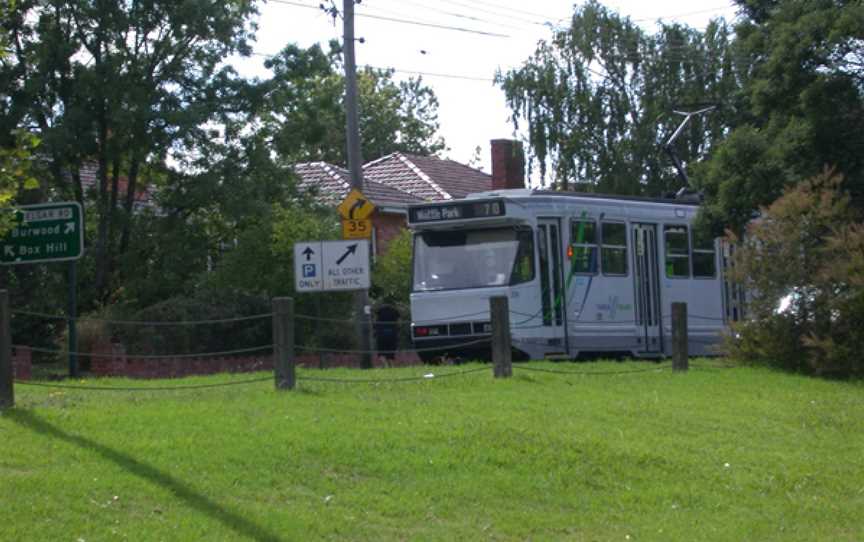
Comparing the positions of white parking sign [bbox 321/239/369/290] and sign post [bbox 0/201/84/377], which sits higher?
sign post [bbox 0/201/84/377]

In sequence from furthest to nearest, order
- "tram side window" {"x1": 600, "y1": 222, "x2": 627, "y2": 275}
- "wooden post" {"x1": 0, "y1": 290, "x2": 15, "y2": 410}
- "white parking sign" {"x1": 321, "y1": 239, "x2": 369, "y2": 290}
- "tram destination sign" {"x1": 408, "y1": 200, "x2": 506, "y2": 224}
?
"tram side window" {"x1": 600, "y1": 222, "x2": 627, "y2": 275} < "tram destination sign" {"x1": 408, "y1": 200, "x2": 506, "y2": 224} < "white parking sign" {"x1": 321, "y1": 239, "x2": 369, "y2": 290} < "wooden post" {"x1": 0, "y1": 290, "x2": 15, "y2": 410}

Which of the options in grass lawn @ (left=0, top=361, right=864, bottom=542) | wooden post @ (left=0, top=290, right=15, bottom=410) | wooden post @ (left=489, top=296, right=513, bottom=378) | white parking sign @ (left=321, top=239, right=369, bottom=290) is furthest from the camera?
white parking sign @ (left=321, top=239, right=369, bottom=290)

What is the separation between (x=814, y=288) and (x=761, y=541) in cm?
1009

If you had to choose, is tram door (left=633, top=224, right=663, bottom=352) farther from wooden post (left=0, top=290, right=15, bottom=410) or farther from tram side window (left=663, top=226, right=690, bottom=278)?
wooden post (left=0, top=290, right=15, bottom=410)

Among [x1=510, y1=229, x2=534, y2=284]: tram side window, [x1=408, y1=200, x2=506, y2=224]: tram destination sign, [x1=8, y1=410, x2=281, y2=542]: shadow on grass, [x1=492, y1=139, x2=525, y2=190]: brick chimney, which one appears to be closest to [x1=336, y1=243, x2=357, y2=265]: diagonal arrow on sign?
[x1=408, y1=200, x2=506, y2=224]: tram destination sign

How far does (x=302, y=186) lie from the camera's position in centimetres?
3077

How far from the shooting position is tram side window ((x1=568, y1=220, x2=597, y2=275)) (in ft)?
74.2

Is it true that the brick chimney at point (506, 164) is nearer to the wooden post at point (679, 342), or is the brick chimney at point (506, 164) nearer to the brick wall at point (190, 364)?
the brick wall at point (190, 364)

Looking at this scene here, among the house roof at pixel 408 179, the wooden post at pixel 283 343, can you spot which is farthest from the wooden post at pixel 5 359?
the house roof at pixel 408 179

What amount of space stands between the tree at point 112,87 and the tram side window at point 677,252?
9.86 metres

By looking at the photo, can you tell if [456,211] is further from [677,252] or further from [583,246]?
[677,252]

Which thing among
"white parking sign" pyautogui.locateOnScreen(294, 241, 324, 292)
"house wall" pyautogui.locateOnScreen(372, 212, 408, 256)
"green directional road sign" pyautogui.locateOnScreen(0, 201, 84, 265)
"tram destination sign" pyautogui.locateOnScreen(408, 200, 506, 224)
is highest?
"house wall" pyautogui.locateOnScreen(372, 212, 408, 256)

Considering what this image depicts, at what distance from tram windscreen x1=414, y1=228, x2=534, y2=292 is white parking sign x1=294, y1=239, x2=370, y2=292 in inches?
117

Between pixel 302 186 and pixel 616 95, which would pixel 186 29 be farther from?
pixel 616 95
